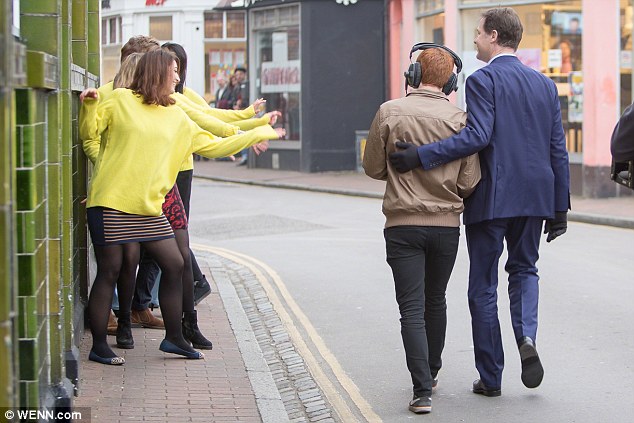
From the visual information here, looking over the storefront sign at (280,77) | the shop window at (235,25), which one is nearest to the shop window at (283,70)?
the storefront sign at (280,77)

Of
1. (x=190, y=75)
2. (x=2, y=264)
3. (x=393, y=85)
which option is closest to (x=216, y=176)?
(x=393, y=85)

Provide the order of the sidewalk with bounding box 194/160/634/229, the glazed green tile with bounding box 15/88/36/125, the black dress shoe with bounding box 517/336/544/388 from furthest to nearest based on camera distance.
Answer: the sidewalk with bounding box 194/160/634/229 → the black dress shoe with bounding box 517/336/544/388 → the glazed green tile with bounding box 15/88/36/125

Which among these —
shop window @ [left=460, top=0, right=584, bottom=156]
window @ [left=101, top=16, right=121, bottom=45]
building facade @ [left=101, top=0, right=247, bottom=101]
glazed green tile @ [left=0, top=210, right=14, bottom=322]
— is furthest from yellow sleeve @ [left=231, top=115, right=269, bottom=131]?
window @ [left=101, top=16, right=121, bottom=45]

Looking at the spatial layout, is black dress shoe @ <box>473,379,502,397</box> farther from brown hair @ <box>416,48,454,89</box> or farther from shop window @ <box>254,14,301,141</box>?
shop window @ <box>254,14,301,141</box>

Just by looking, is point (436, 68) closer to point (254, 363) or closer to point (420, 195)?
point (420, 195)

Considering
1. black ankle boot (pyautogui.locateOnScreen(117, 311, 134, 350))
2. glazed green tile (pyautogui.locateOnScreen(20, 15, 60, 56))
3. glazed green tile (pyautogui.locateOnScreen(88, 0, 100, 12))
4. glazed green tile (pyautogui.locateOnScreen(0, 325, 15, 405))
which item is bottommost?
black ankle boot (pyautogui.locateOnScreen(117, 311, 134, 350))

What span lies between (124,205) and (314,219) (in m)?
9.28

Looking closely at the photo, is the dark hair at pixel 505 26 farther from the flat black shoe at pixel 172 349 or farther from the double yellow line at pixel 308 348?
the flat black shoe at pixel 172 349

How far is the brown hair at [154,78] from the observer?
6.57 meters

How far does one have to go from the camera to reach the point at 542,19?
18.6 m

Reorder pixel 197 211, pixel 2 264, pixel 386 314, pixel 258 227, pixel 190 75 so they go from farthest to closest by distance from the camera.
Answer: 1. pixel 190 75
2. pixel 197 211
3. pixel 258 227
4. pixel 386 314
5. pixel 2 264

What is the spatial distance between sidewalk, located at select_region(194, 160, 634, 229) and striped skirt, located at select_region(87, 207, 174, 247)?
905 cm

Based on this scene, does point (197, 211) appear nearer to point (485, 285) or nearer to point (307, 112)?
point (307, 112)

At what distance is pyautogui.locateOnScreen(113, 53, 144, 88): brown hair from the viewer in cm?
679
